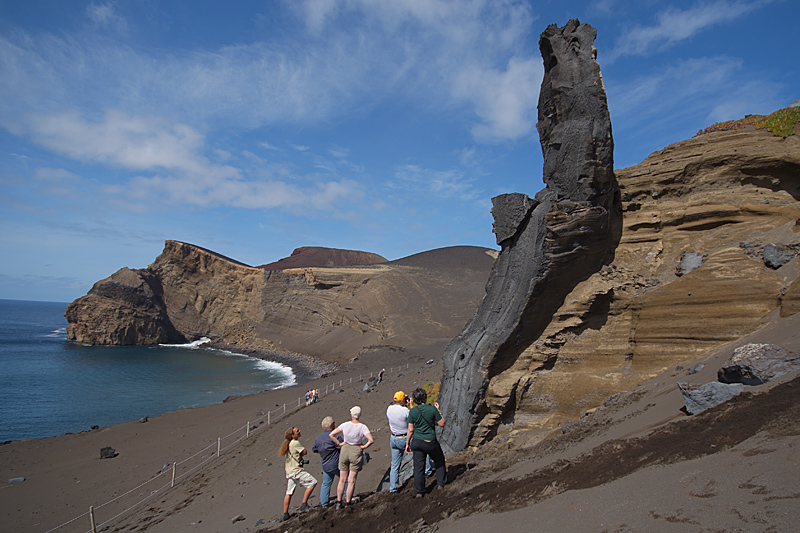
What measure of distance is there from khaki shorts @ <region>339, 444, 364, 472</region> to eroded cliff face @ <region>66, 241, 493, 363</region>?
108ft

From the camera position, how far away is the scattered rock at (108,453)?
1480 cm

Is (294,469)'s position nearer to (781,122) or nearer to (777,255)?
(777,255)

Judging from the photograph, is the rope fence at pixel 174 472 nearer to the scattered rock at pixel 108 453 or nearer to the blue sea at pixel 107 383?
the scattered rock at pixel 108 453

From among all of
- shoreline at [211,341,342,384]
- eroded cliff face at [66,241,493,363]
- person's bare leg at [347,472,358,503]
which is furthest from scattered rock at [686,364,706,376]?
eroded cliff face at [66,241,493,363]

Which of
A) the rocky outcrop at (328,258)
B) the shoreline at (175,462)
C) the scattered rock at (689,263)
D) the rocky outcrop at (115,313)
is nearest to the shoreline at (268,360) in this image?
the shoreline at (175,462)

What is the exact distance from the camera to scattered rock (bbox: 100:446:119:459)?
14805 millimetres

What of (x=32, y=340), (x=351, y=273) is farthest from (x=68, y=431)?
(x=32, y=340)

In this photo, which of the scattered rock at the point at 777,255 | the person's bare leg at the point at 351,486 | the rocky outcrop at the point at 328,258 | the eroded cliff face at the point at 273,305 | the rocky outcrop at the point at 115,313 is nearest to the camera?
the person's bare leg at the point at 351,486

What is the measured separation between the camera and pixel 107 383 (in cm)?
2945

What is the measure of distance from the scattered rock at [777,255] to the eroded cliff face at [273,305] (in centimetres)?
3280

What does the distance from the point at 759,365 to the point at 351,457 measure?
15.4ft

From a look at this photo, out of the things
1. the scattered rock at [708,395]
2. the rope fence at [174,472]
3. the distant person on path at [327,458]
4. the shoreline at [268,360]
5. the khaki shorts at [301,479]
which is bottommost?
the shoreline at [268,360]

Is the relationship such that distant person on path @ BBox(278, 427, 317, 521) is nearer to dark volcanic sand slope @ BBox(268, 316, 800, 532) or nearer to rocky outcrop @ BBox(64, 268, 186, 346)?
dark volcanic sand slope @ BBox(268, 316, 800, 532)

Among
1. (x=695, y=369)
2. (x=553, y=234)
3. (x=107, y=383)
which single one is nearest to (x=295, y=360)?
(x=107, y=383)
